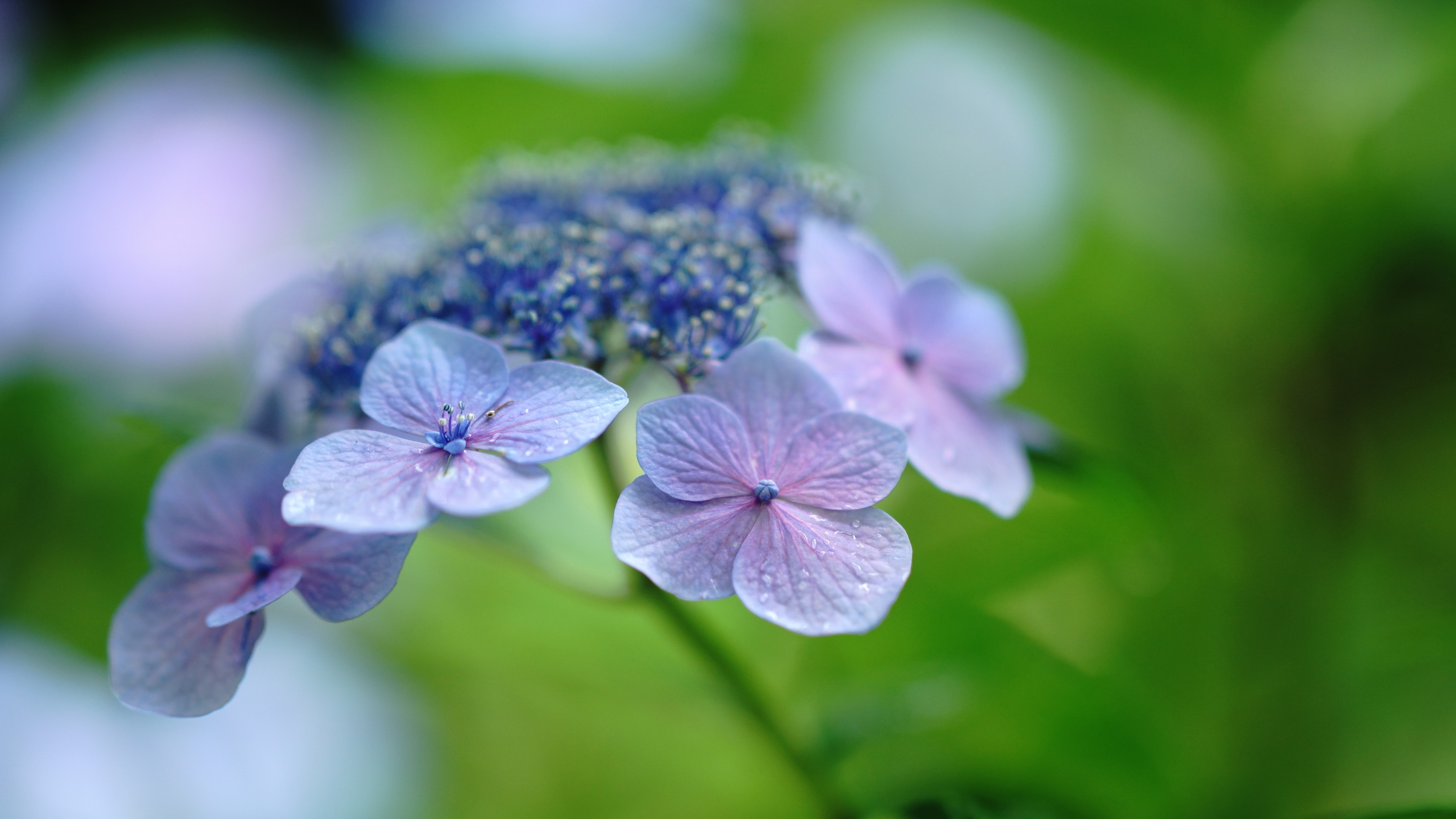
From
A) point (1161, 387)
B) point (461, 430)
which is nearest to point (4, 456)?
point (461, 430)

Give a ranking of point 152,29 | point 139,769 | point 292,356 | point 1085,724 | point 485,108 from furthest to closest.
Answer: point 152,29 < point 485,108 < point 139,769 < point 1085,724 < point 292,356

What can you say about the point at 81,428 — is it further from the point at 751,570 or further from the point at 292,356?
the point at 751,570

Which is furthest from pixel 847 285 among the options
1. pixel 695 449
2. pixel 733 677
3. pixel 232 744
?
pixel 232 744

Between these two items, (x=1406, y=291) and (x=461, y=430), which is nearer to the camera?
(x=461, y=430)

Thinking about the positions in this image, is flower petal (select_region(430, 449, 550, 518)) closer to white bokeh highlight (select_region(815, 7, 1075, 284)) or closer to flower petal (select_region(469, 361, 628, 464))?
flower petal (select_region(469, 361, 628, 464))

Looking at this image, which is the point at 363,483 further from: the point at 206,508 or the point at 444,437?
the point at 206,508

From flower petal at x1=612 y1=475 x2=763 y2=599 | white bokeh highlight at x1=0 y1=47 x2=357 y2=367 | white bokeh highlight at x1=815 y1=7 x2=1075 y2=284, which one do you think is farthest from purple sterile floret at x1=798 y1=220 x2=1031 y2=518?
white bokeh highlight at x1=0 y1=47 x2=357 y2=367

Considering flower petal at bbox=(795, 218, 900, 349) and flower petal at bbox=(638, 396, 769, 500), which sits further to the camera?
flower petal at bbox=(795, 218, 900, 349)
